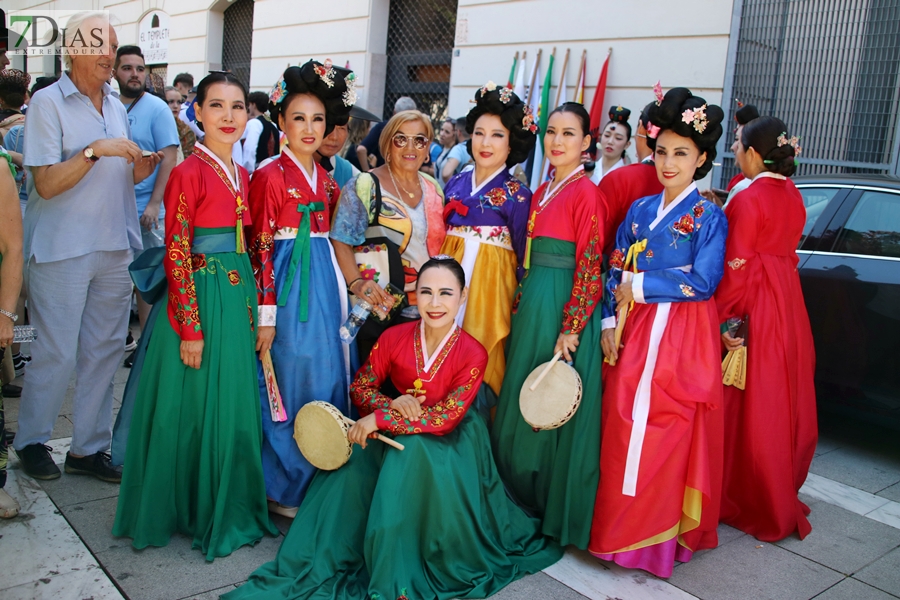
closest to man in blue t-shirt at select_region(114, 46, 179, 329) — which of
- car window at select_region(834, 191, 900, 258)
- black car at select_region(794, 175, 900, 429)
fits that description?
black car at select_region(794, 175, 900, 429)

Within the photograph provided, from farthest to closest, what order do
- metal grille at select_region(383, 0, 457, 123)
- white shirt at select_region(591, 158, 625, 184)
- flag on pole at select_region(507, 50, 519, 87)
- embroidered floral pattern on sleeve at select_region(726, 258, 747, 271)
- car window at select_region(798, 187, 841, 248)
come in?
metal grille at select_region(383, 0, 457, 123) → flag on pole at select_region(507, 50, 519, 87) → white shirt at select_region(591, 158, 625, 184) → car window at select_region(798, 187, 841, 248) → embroidered floral pattern on sleeve at select_region(726, 258, 747, 271)

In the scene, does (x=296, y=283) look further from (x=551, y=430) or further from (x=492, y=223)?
(x=551, y=430)

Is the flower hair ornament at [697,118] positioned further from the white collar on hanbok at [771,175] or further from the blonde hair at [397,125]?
the blonde hair at [397,125]

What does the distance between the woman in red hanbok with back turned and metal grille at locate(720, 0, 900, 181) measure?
3.31 meters

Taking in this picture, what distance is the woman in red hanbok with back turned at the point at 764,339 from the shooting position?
342 cm

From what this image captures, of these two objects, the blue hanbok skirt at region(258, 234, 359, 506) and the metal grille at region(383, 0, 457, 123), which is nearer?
the blue hanbok skirt at region(258, 234, 359, 506)

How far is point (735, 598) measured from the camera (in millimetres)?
2953

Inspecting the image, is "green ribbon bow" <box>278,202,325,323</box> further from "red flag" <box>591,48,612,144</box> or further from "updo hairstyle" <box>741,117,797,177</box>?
"red flag" <box>591,48,612,144</box>

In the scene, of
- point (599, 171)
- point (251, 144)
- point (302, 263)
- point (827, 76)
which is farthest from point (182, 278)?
point (827, 76)

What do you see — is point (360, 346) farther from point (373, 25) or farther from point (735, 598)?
point (373, 25)

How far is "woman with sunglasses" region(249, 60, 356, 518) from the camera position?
126 inches

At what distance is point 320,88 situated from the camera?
3.27 m

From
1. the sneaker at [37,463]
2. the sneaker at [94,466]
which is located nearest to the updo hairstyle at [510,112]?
the sneaker at [94,466]

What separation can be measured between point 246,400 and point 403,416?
65cm
